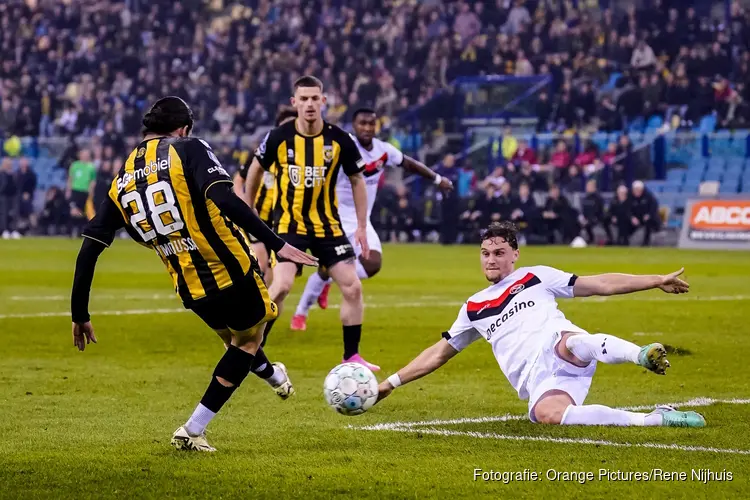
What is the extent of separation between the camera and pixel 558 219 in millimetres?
30219

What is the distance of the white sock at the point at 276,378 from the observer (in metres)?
7.86

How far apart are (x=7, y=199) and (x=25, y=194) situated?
1.81 ft

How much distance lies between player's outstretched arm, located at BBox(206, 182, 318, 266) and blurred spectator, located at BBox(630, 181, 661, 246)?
77.3 feet

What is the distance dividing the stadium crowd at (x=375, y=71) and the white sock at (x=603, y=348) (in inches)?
883

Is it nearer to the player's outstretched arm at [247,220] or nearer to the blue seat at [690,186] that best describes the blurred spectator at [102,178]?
the blue seat at [690,186]

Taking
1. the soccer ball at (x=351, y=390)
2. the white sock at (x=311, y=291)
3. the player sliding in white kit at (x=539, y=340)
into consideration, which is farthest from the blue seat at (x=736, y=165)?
the soccer ball at (x=351, y=390)

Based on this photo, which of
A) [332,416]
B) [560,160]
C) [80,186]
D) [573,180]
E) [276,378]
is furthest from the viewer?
[80,186]

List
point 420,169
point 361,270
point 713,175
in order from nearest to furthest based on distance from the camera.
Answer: point 420,169 < point 361,270 < point 713,175

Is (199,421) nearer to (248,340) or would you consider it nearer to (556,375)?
(248,340)

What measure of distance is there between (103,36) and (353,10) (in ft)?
30.9

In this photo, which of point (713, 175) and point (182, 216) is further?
point (713, 175)

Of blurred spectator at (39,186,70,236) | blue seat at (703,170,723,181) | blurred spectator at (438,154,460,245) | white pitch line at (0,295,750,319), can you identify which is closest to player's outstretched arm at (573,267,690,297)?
white pitch line at (0,295,750,319)

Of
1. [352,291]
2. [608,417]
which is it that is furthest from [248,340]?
[352,291]

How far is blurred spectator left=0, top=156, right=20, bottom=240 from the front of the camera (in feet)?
119
